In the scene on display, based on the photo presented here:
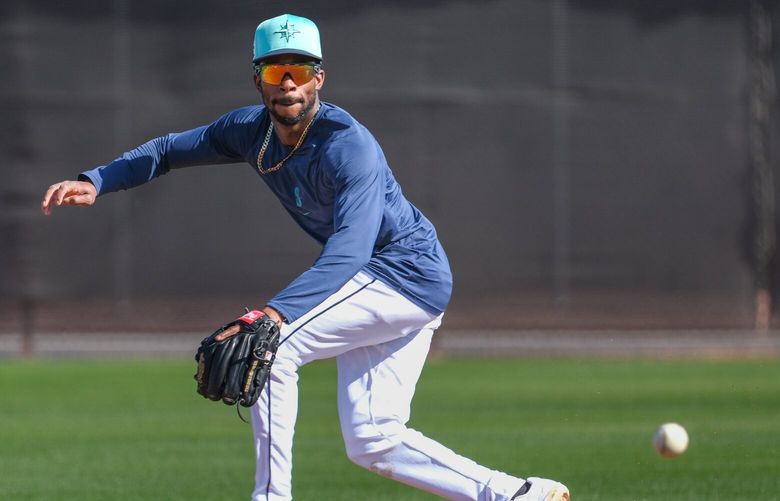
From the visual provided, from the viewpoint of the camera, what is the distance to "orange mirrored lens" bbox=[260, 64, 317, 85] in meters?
5.36

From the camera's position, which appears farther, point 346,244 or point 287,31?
point 287,31

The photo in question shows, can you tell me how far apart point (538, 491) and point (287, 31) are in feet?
6.53

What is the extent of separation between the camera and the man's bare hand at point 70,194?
5.47 metres

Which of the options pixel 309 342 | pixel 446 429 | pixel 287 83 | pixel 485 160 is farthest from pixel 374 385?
pixel 485 160

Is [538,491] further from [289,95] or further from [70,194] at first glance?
[70,194]

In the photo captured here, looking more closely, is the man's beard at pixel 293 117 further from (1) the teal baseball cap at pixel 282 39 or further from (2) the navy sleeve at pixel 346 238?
(2) the navy sleeve at pixel 346 238

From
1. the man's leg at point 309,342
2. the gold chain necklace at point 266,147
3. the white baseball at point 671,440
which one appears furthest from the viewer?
the white baseball at point 671,440

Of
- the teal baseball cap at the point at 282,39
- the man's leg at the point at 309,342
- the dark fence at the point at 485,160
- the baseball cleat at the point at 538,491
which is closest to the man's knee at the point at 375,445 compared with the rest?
the man's leg at the point at 309,342

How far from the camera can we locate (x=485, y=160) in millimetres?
15953

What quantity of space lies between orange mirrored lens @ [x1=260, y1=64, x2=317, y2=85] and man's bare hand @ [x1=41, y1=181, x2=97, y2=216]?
2.71 feet

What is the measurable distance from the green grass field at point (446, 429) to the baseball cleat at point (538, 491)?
1.62 m

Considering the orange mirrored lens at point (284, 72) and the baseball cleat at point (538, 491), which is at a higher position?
the orange mirrored lens at point (284, 72)

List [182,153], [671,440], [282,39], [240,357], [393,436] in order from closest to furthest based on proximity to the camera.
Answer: [240,357] < [282,39] < [393,436] < [182,153] < [671,440]

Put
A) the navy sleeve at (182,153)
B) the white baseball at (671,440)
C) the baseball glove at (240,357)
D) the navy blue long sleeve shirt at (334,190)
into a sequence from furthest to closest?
the white baseball at (671,440), the navy sleeve at (182,153), the navy blue long sleeve shirt at (334,190), the baseball glove at (240,357)
